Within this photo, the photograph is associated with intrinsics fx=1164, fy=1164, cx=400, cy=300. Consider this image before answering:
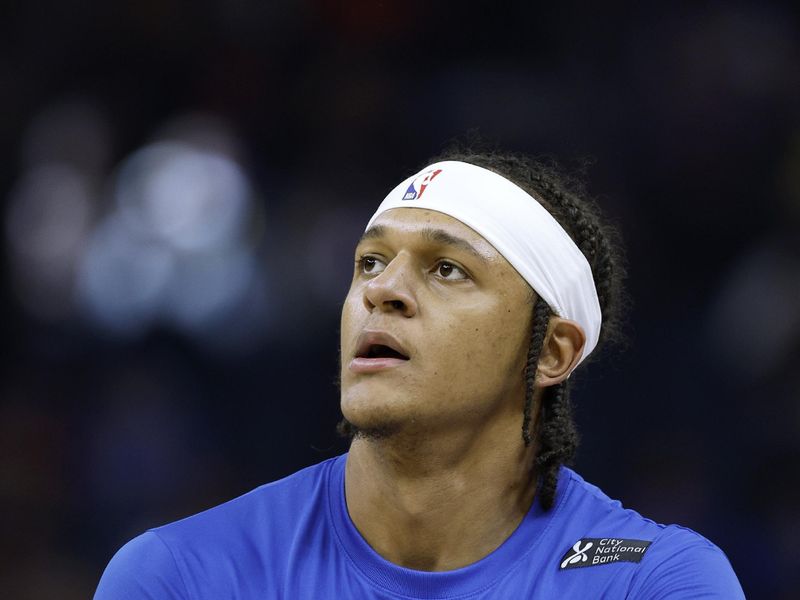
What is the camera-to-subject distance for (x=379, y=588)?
3414 millimetres

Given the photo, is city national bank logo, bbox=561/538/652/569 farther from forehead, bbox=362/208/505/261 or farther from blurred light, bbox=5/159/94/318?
blurred light, bbox=5/159/94/318

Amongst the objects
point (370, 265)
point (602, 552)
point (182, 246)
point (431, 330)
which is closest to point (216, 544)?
point (431, 330)

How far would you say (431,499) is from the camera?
3535 mm

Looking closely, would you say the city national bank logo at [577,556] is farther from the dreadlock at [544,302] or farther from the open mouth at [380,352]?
the open mouth at [380,352]

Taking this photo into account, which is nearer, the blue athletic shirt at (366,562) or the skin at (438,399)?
the blue athletic shirt at (366,562)

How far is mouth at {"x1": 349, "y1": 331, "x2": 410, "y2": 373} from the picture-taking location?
3412 mm

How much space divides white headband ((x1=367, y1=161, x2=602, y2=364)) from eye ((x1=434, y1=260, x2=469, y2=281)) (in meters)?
0.15

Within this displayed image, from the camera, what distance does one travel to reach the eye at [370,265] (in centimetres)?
376

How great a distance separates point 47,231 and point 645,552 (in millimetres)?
5650

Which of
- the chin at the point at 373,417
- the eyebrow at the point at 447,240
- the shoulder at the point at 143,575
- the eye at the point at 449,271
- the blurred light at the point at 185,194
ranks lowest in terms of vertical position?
the shoulder at the point at 143,575

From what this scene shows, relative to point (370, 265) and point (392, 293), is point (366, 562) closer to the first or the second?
point (392, 293)

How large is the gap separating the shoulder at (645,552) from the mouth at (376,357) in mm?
752

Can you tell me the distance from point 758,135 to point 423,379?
546 cm

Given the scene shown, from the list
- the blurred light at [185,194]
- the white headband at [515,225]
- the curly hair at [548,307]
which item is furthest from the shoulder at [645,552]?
the blurred light at [185,194]
